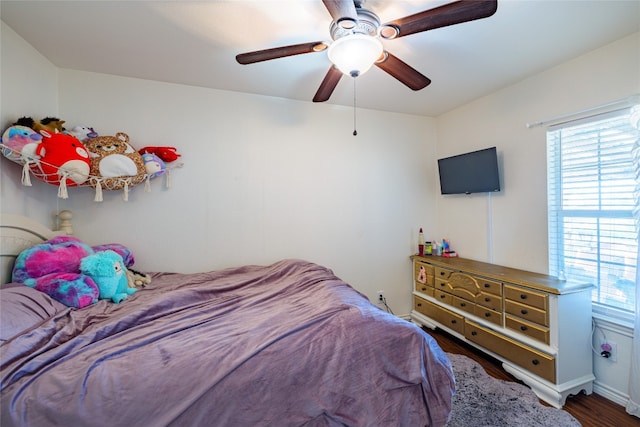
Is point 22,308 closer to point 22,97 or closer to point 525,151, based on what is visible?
point 22,97

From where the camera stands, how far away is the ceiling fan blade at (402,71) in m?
1.54

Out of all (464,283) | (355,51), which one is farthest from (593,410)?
(355,51)

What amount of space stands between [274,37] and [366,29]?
0.65 metres

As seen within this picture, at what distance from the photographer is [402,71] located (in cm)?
164

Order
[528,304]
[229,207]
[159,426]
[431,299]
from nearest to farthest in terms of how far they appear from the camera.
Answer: [159,426]
[528,304]
[229,207]
[431,299]

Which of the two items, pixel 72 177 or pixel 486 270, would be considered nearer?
pixel 72 177

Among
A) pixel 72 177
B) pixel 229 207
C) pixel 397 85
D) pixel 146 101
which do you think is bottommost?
pixel 229 207

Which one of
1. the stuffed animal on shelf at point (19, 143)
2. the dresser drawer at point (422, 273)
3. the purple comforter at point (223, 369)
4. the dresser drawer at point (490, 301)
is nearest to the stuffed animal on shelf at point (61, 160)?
the stuffed animal on shelf at point (19, 143)

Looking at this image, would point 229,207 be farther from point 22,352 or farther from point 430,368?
point 430,368

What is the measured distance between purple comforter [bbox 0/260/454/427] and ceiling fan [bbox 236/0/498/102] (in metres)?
1.34

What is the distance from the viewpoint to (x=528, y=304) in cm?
195

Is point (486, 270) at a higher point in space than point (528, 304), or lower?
higher

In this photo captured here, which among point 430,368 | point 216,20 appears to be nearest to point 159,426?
point 430,368

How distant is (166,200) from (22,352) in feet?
4.75
